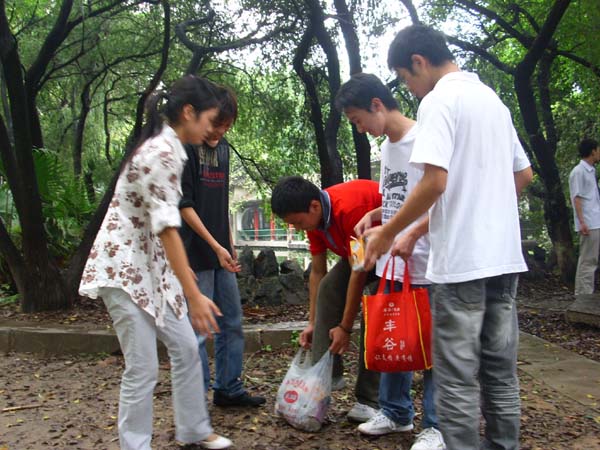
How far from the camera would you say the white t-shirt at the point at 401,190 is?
2893 millimetres

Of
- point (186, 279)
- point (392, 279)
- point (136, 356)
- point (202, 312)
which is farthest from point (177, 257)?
point (392, 279)

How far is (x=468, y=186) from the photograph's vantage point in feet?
7.66

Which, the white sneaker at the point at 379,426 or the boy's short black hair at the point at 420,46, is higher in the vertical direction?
the boy's short black hair at the point at 420,46

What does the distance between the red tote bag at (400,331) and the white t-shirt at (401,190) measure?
0.17 meters

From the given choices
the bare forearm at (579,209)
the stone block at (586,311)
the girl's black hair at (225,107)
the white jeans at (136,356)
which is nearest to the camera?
the white jeans at (136,356)

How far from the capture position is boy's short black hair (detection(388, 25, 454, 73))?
2.44 m

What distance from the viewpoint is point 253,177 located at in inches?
451

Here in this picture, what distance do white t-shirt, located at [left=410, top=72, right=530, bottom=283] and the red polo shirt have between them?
887 mm

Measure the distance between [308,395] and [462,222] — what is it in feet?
4.52

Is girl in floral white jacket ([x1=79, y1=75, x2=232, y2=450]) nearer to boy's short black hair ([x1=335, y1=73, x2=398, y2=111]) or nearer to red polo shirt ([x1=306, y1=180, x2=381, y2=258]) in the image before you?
boy's short black hair ([x1=335, y1=73, x2=398, y2=111])

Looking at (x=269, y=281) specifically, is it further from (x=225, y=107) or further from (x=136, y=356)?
(x=136, y=356)

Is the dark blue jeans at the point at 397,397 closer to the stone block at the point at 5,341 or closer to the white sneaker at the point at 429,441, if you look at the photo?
the white sneaker at the point at 429,441

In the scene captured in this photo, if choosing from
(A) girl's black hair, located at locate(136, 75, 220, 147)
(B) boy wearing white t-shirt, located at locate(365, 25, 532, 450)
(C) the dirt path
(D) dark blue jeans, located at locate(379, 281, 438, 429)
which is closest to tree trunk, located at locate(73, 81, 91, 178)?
(C) the dirt path

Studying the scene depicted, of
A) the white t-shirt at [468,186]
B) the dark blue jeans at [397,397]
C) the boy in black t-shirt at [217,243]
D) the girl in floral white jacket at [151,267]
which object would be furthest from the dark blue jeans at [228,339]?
the white t-shirt at [468,186]
